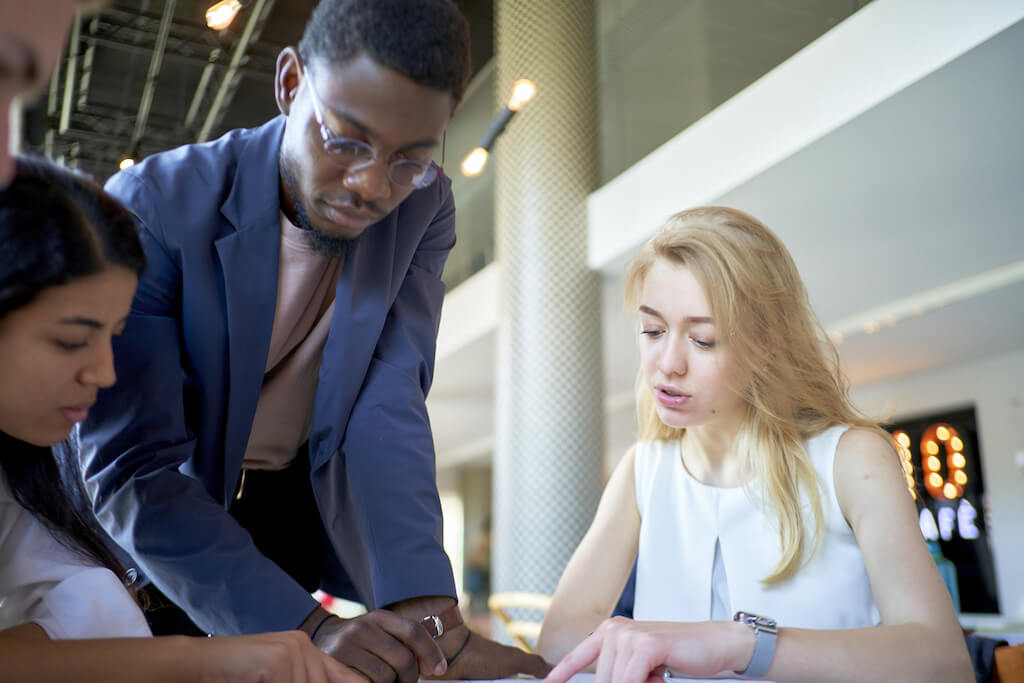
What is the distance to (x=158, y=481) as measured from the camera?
1063 millimetres

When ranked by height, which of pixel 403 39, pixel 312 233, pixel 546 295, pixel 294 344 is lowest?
pixel 294 344

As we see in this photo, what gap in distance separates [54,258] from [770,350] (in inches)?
41.0

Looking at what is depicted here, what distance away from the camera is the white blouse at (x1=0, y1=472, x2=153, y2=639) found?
2.69ft

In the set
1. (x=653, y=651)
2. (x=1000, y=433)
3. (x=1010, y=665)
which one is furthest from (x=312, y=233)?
(x=1000, y=433)

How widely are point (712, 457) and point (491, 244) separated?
5601mm

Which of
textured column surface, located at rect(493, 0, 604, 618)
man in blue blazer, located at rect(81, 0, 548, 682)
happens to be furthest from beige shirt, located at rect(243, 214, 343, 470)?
textured column surface, located at rect(493, 0, 604, 618)

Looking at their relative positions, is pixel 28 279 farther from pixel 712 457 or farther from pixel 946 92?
pixel 946 92

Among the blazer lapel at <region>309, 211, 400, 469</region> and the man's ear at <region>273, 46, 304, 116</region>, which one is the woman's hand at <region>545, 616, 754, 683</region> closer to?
the blazer lapel at <region>309, 211, 400, 469</region>

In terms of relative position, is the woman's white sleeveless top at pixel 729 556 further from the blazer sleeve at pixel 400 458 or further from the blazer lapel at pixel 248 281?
the blazer lapel at pixel 248 281

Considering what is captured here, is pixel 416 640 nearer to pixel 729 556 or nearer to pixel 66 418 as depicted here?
pixel 66 418

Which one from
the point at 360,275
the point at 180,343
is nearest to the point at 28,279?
the point at 180,343

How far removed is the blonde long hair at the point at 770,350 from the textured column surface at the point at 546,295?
3418 mm

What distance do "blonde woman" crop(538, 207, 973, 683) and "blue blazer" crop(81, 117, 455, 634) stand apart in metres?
0.39

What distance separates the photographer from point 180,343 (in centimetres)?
114
